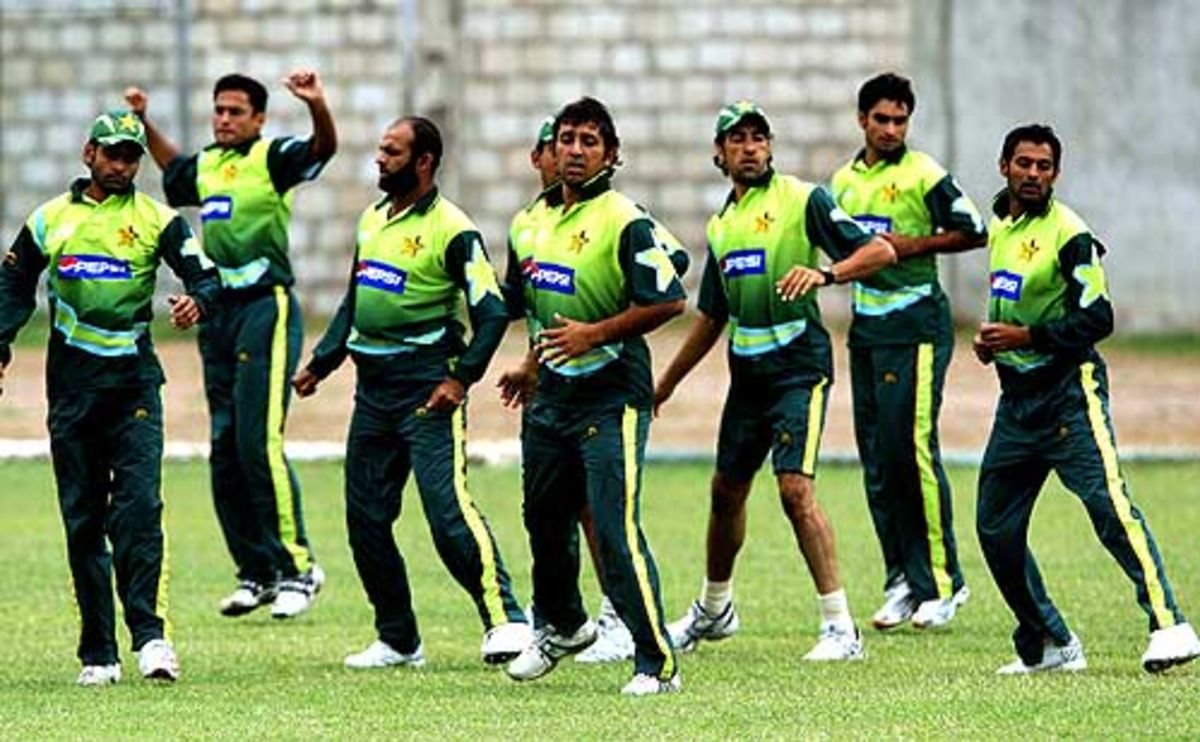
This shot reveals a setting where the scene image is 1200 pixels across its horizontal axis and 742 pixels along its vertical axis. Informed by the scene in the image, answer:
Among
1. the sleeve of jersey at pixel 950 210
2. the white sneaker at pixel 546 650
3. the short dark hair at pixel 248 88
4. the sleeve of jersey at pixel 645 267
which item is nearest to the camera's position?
the sleeve of jersey at pixel 645 267

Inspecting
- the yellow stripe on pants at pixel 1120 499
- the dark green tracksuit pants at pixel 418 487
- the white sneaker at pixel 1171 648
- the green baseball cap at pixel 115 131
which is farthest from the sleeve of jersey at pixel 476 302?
the white sneaker at pixel 1171 648

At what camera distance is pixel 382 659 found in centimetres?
1445

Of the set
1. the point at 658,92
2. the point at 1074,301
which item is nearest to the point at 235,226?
the point at 1074,301

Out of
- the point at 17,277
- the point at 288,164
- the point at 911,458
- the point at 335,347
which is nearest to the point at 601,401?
the point at 335,347

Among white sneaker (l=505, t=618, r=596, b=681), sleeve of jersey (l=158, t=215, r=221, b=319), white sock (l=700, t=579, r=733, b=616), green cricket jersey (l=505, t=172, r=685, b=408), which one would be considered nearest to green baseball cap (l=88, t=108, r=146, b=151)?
sleeve of jersey (l=158, t=215, r=221, b=319)

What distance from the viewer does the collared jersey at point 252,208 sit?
1661cm

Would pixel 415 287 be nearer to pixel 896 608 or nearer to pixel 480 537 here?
pixel 480 537

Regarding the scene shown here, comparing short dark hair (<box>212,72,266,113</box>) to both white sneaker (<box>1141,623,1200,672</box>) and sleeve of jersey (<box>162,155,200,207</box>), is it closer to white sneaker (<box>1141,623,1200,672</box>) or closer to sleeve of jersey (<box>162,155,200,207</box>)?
sleeve of jersey (<box>162,155,200,207</box>)

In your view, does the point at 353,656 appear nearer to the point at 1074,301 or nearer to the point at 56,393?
the point at 56,393

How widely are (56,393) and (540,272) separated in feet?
6.83

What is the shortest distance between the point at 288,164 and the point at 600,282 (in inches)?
144

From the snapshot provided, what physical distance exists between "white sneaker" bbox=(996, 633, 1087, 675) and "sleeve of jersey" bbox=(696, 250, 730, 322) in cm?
207

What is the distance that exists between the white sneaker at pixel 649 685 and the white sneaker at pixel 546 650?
2.04 ft

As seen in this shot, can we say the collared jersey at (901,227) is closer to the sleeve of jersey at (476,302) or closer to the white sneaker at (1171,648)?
the sleeve of jersey at (476,302)
